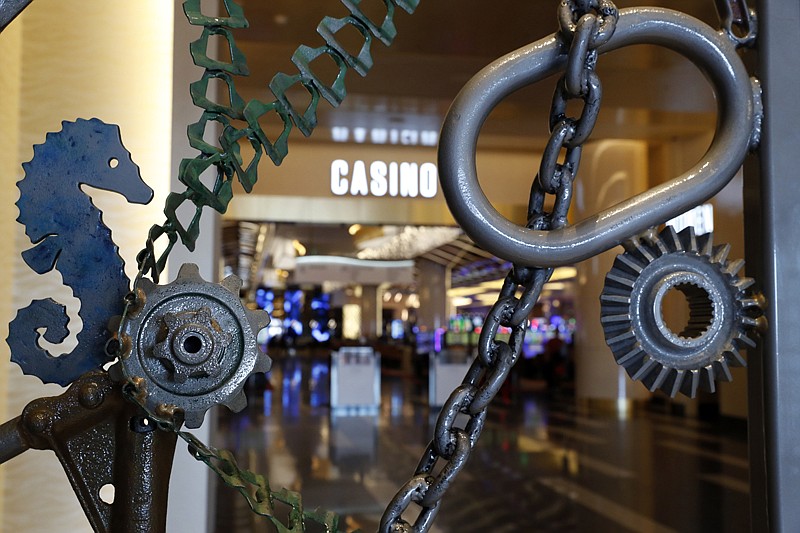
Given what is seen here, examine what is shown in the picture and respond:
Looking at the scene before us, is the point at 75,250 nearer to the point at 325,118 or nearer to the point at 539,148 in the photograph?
the point at 325,118

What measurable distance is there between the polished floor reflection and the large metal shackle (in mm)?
3880

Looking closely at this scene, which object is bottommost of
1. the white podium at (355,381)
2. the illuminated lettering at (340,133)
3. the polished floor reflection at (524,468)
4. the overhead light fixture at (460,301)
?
the polished floor reflection at (524,468)

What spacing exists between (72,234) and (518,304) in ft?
1.23

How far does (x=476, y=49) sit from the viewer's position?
21.2 feet

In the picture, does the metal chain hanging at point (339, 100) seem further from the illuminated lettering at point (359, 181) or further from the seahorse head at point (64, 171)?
the illuminated lettering at point (359, 181)

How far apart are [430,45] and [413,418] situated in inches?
229

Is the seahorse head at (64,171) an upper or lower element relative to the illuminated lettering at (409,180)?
lower

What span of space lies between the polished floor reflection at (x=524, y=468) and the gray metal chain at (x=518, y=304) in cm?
382

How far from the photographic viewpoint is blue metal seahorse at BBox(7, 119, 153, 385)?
638 mm

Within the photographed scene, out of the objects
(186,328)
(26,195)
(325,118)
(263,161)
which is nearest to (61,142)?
(26,195)

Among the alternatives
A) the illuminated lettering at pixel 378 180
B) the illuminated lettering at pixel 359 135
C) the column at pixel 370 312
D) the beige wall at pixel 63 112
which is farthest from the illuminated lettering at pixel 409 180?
the column at pixel 370 312

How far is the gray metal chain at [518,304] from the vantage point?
0.63 metres

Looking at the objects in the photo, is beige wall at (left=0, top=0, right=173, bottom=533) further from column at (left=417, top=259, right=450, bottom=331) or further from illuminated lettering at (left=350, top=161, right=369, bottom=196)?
column at (left=417, top=259, right=450, bottom=331)

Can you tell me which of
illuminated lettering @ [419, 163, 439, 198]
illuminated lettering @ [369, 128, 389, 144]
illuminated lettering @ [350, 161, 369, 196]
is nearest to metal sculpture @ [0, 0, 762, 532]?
illuminated lettering @ [369, 128, 389, 144]
